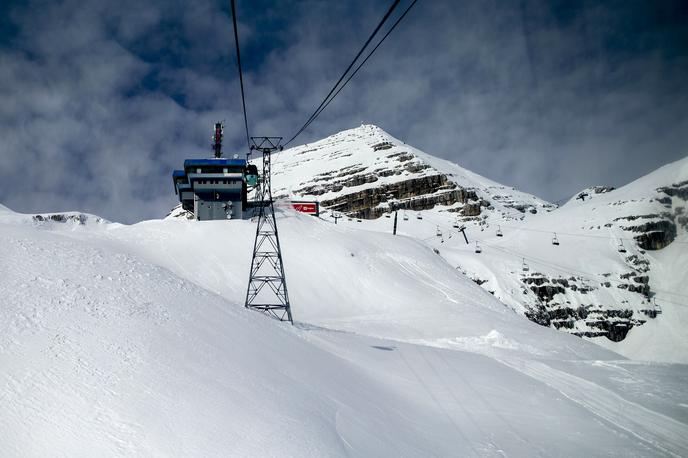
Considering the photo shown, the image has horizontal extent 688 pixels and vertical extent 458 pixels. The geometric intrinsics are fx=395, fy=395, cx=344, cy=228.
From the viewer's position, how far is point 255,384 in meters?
10.5

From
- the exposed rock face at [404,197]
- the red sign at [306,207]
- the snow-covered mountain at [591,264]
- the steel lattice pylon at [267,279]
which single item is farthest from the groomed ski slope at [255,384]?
the exposed rock face at [404,197]

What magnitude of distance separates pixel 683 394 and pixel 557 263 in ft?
168

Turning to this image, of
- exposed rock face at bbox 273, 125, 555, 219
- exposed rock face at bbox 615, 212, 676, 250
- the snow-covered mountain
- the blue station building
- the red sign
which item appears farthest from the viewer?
exposed rock face at bbox 273, 125, 555, 219

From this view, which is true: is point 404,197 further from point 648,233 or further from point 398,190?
point 648,233

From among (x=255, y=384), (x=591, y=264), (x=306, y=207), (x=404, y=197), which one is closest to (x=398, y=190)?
(x=404, y=197)

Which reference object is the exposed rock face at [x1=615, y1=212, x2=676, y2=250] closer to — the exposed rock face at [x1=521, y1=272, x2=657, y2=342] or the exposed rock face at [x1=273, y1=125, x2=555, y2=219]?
the exposed rock face at [x1=521, y1=272, x2=657, y2=342]

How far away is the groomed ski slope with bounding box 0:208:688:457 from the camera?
297 inches

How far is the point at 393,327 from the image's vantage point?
101ft

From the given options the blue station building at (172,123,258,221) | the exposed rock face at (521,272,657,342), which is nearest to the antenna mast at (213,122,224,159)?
the blue station building at (172,123,258,221)

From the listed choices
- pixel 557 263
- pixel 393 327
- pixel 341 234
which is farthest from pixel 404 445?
pixel 557 263

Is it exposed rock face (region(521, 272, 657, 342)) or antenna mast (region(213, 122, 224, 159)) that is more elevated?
antenna mast (region(213, 122, 224, 159))

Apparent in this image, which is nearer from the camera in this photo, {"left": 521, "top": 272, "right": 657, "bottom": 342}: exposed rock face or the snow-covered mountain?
the snow-covered mountain

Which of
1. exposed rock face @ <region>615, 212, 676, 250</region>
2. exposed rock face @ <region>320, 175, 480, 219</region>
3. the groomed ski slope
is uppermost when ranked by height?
exposed rock face @ <region>320, 175, 480, 219</region>

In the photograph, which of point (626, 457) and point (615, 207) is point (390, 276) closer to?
point (626, 457)
